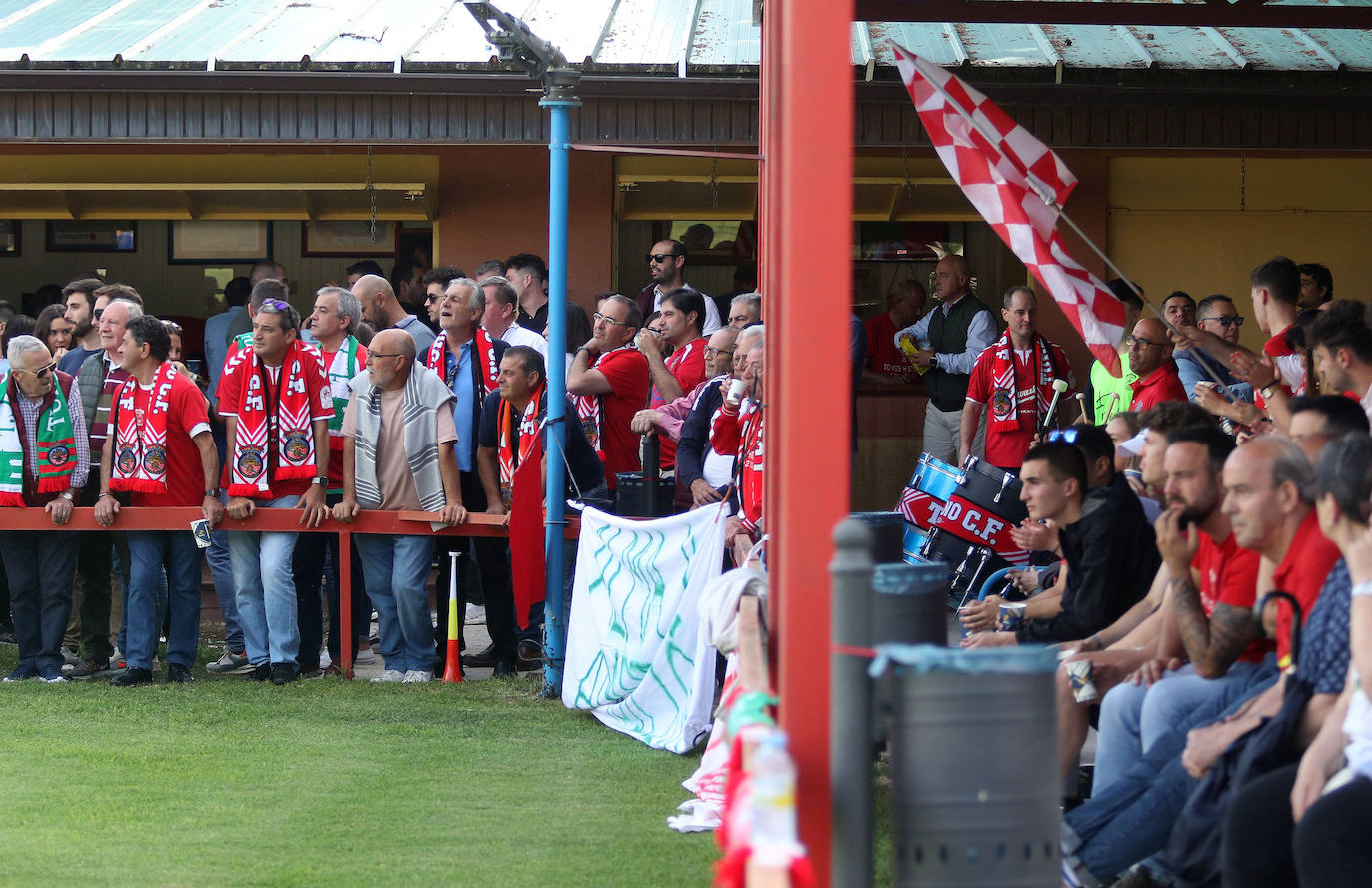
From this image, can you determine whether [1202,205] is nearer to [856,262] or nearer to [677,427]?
[856,262]

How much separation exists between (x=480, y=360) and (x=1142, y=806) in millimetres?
5619

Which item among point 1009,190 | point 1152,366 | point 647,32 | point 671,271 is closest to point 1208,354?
point 1152,366

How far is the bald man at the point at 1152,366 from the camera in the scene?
877cm

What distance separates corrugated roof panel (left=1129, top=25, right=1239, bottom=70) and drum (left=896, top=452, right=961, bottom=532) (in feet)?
11.4

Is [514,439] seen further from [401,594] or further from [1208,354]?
[1208,354]

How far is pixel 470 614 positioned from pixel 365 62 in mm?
3936

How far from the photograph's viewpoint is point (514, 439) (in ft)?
29.9

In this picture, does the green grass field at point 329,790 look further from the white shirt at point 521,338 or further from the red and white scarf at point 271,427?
the white shirt at point 521,338

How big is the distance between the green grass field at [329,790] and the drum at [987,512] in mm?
2332

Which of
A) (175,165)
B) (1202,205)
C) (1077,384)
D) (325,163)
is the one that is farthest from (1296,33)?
(175,165)

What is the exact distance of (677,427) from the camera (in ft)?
28.6

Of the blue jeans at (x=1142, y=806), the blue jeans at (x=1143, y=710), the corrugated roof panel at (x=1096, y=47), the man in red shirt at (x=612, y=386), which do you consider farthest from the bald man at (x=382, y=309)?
the blue jeans at (x=1142, y=806)

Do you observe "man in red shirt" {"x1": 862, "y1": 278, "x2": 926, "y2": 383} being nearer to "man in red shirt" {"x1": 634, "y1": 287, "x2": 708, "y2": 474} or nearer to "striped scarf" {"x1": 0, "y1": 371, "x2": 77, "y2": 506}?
"man in red shirt" {"x1": 634, "y1": 287, "x2": 708, "y2": 474}

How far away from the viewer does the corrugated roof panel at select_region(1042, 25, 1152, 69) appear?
34.6 ft
